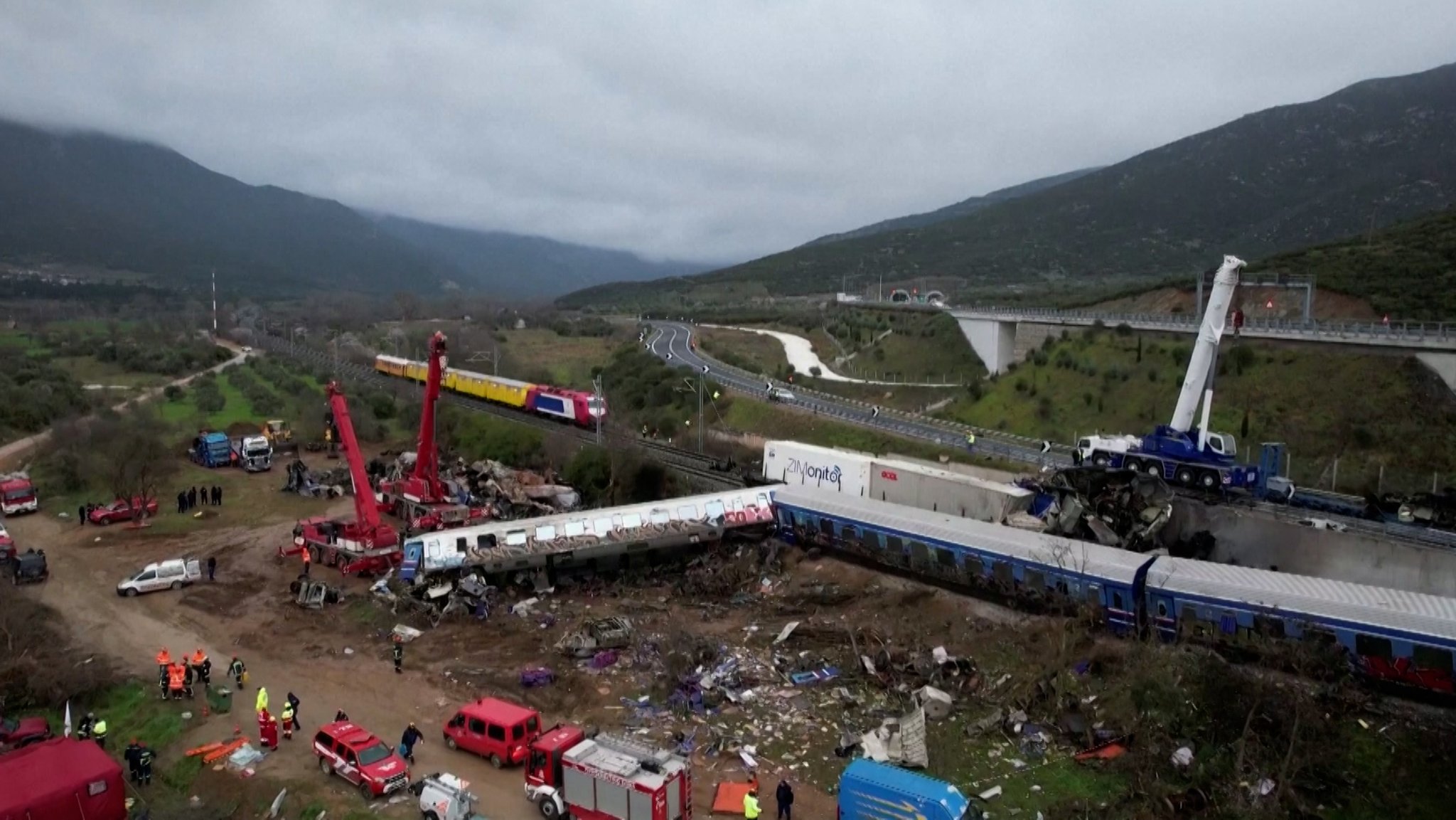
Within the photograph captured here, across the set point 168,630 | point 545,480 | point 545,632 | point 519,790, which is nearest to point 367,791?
point 519,790

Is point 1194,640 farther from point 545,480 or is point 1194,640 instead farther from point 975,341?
point 975,341

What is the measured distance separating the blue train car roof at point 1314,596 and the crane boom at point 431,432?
71.8 ft

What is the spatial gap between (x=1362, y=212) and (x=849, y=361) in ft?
256

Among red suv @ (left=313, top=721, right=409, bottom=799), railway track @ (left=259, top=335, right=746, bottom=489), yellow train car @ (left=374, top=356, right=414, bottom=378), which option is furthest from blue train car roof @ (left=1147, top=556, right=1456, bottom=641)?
yellow train car @ (left=374, top=356, right=414, bottom=378)

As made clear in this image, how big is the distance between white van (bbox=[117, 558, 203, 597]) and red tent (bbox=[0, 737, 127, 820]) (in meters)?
13.0

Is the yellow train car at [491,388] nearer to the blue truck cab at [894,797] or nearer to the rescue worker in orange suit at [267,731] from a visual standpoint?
the rescue worker in orange suit at [267,731]

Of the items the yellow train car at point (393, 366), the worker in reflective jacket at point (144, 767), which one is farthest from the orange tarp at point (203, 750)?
the yellow train car at point (393, 366)

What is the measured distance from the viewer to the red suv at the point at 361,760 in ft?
49.9

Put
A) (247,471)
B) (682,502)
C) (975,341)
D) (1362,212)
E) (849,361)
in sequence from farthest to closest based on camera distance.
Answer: (1362,212) → (849,361) → (975,341) → (247,471) → (682,502)

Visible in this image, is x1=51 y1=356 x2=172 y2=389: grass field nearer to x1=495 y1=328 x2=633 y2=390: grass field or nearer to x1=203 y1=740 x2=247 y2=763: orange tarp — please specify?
x1=495 y1=328 x2=633 y2=390: grass field

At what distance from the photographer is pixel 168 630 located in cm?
2389

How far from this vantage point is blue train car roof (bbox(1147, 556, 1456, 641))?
53.3ft

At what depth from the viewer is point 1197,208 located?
13138cm

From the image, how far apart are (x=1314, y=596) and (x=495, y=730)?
52.9 feet
